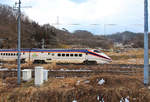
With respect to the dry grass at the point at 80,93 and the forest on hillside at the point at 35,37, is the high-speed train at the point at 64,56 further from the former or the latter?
the forest on hillside at the point at 35,37

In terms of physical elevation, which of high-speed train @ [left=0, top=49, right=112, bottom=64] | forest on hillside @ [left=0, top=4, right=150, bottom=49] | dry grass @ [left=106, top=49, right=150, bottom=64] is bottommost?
dry grass @ [left=106, top=49, right=150, bottom=64]

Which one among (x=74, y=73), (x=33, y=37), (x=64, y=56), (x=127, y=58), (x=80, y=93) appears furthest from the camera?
(x=33, y=37)

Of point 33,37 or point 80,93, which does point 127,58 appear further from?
point 33,37

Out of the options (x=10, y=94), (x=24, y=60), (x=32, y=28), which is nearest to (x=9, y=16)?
(x=32, y=28)

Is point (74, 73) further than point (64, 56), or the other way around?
point (64, 56)

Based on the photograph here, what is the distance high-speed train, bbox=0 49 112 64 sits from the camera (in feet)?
68.0

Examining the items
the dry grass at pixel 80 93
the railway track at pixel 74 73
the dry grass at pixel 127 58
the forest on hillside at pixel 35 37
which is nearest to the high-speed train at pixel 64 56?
the railway track at pixel 74 73

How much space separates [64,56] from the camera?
22.0 m

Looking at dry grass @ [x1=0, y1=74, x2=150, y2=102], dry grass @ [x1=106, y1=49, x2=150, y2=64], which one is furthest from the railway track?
dry grass @ [x1=106, y1=49, x2=150, y2=64]

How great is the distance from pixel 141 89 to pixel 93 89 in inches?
103

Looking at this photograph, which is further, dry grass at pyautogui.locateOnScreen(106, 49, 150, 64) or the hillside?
the hillside

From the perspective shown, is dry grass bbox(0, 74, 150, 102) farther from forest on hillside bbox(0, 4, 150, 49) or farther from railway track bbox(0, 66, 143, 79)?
forest on hillside bbox(0, 4, 150, 49)

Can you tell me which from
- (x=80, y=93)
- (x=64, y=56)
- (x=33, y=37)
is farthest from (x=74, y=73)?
(x=33, y=37)

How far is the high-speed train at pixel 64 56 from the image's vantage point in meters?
20.7
